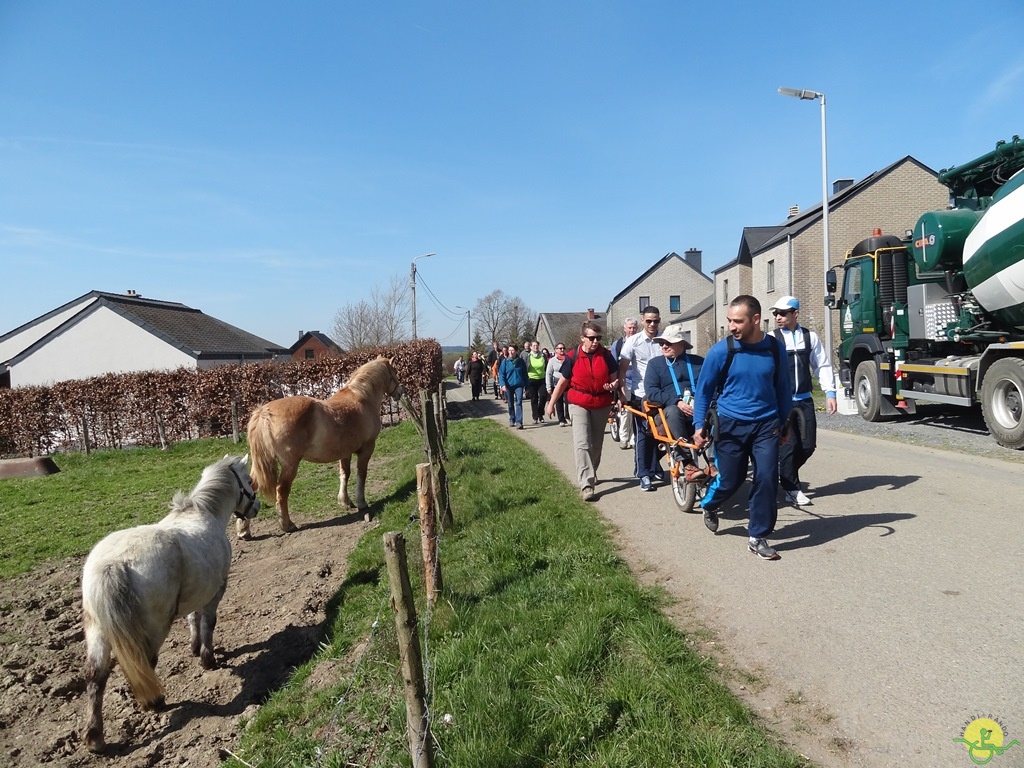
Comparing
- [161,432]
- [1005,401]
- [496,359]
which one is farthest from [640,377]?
[496,359]

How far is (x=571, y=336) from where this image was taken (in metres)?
57.4

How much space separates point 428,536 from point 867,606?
2821mm

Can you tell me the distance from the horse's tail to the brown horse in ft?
11.4

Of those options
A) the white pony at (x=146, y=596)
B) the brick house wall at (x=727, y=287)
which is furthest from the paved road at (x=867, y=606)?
the brick house wall at (x=727, y=287)

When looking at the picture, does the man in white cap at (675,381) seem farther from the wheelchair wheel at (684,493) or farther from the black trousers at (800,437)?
the black trousers at (800,437)

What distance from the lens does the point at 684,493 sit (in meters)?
6.32

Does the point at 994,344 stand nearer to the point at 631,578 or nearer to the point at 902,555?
the point at 902,555

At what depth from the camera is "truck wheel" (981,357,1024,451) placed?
877cm

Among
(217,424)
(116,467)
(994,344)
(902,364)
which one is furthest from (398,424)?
(994,344)

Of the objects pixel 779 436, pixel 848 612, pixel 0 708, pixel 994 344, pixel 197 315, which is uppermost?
pixel 197 315

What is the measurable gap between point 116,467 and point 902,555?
1471cm

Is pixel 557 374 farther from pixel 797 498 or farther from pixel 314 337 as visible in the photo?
pixel 314 337

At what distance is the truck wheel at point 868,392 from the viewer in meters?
12.6

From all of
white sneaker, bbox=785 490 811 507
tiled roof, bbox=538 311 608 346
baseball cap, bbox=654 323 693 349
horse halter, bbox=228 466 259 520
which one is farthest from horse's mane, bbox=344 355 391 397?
tiled roof, bbox=538 311 608 346
